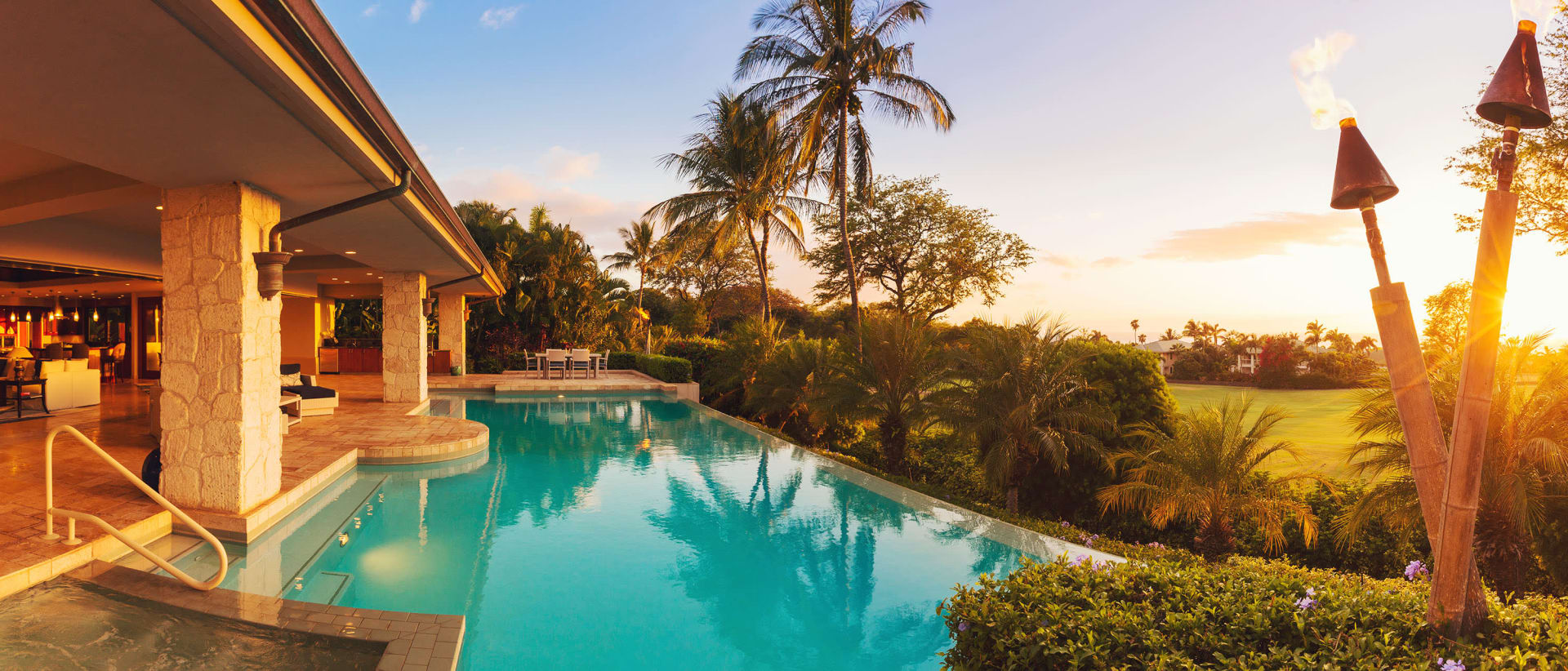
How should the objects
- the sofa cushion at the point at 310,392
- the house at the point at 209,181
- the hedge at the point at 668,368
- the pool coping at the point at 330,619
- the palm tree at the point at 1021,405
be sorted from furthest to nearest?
the hedge at the point at 668,368, the sofa cushion at the point at 310,392, the palm tree at the point at 1021,405, the pool coping at the point at 330,619, the house at the point at 209,181

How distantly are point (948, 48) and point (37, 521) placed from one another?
56.3 ft

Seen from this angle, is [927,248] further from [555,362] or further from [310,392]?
[310,392]

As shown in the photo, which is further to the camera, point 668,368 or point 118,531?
point 668,368

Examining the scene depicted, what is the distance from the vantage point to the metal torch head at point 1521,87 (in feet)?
6.15

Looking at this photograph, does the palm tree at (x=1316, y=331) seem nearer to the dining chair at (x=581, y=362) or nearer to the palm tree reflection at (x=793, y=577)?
the dining chair at (x=581, y=362)

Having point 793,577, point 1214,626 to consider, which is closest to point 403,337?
point 793,577

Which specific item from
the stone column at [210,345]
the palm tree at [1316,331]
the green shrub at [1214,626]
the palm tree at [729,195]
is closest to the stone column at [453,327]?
the palm tree at [729,195]

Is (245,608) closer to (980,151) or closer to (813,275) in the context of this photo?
(980,151)

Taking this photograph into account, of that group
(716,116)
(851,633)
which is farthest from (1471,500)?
(716,116)

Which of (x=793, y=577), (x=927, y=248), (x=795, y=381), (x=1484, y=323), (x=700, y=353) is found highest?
(x=927, y=248)

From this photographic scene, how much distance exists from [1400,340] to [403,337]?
46.7 ft

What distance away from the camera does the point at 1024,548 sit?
5469 millimetres

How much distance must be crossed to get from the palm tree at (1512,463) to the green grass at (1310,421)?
0.50 meters

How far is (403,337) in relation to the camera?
1274cm
